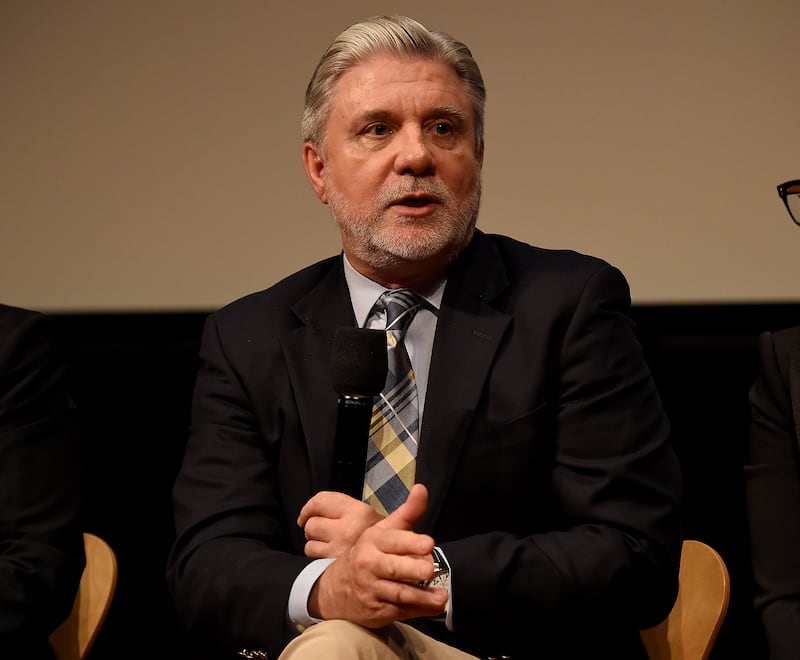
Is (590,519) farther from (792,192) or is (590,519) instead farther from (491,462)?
(792,192)

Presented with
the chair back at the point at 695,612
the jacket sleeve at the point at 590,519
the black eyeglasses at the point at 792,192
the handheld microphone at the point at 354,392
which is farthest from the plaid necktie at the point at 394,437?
the black eyeglasses at the point at 792,192

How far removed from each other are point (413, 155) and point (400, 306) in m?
0.30

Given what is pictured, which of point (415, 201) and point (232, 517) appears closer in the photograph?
point (232, 517)

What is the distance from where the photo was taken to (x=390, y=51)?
7.16 feet

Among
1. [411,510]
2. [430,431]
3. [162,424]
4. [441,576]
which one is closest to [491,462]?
[430,431]

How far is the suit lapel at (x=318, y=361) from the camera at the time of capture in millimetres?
2076

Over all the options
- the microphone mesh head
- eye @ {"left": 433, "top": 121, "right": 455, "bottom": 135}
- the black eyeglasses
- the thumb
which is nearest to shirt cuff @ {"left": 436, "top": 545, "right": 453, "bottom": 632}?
the thumb

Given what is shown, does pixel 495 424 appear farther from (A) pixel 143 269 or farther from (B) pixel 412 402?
(A) pixel 143 269

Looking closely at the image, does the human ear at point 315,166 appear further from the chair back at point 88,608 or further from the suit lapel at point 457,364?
the chair back at point 88,608

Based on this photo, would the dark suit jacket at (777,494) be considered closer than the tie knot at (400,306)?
Yes

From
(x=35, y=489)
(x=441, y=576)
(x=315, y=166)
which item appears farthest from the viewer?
(x=315, y=166)

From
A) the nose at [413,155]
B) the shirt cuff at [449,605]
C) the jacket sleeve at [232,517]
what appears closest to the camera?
the shirt cuff at [449,605]

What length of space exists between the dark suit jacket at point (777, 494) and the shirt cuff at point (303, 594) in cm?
81

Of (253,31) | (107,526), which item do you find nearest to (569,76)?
(253,31)
